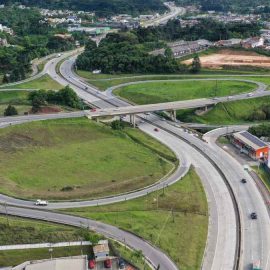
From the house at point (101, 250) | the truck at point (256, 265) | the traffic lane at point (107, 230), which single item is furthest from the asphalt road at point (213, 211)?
the house at point (101, 250)

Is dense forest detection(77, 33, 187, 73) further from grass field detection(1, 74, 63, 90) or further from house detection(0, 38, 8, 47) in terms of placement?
house detection(0, 38, 8, 47)

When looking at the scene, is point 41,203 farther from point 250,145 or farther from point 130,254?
point 250,145

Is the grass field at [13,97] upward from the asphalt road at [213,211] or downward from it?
upward

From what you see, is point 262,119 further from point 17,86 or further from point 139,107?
point 17,86

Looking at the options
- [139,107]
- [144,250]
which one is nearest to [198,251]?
[144,250]

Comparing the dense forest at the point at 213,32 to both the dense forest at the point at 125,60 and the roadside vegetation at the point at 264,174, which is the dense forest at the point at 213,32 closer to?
the dense forest at the point at 125,60

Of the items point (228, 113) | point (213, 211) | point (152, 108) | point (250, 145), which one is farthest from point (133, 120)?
point (213, 211)

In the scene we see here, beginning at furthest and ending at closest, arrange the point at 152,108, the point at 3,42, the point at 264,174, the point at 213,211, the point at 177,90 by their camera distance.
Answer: the point at 3,42 → the point at 177,90 → the point at 152,108 → the point at 264,174 → the point at 213,211
